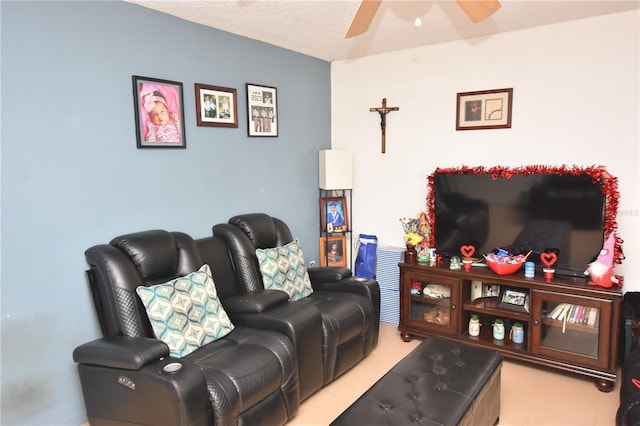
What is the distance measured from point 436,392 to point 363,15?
1790 mm

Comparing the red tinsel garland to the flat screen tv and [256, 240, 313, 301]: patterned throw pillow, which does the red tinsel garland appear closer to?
the flat screen tv

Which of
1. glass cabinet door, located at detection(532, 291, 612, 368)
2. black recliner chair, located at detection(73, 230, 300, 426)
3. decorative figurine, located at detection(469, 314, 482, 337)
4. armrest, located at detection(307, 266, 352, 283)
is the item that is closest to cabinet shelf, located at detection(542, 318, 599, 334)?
glass cabinet door, located at detection(532, 291, 612, 368)

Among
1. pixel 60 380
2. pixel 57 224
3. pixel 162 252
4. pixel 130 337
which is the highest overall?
pixel 57 224

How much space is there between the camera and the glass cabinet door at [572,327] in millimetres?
2783

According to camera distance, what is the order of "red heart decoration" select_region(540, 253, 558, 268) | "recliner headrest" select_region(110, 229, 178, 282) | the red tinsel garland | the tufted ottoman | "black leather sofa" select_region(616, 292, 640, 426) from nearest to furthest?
the tufted ottoman → "black leather sofa" select_region(616, 292, 640, 426) → "recliner headrest" select_region(110, 229, 178, 282) → the red tinsel garland → "red heart decoration" select_region(540, 253, 558, 268)

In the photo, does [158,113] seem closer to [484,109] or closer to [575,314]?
[484,109]

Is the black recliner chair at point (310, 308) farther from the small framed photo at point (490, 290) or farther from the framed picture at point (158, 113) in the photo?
the small framed photo at point (490, 290)

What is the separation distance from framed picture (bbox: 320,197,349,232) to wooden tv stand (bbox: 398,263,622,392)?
859 millimetres

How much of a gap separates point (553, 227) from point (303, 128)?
86.0 inches

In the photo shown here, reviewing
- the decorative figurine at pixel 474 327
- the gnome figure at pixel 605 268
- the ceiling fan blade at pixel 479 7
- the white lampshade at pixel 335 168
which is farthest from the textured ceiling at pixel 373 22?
Answer: the decorative figurine at pixel 474 327

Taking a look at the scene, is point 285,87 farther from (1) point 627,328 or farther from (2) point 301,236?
(1) point 627,328

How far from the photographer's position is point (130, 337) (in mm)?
2273

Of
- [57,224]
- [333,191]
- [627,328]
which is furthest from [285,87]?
[627,328]

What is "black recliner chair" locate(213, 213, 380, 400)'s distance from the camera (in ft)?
8.69
